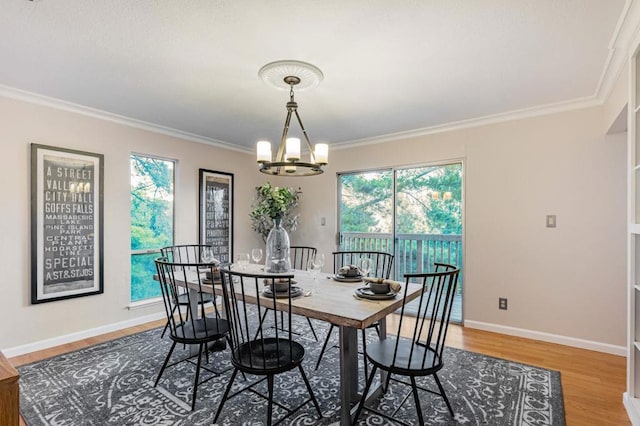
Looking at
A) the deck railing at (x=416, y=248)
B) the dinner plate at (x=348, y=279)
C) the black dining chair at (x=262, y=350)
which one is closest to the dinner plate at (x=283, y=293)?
the black dining chair at (x=262, y=350)

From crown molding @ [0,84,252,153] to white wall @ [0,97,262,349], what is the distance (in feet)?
0.17

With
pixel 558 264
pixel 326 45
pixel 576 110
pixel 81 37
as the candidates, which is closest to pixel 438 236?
pixel 558 264

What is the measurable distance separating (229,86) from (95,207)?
2.01m

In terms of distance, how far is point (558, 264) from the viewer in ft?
10.8

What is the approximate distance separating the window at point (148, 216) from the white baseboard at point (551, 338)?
12.6ft

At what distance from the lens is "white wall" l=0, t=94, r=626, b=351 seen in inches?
118

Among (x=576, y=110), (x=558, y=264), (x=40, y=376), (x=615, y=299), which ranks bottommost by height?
(x=40, y=376)

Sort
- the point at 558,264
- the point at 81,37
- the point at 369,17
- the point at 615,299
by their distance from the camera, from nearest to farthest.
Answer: the point at 369,17, the point at 81,37, the point at 615,299, the point at 558,264

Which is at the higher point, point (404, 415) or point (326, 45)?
point (326, 45)

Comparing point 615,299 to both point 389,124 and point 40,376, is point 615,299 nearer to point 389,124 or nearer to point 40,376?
Answer: point 389,124

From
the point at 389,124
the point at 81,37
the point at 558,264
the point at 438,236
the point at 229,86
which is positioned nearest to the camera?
the point at 81,37

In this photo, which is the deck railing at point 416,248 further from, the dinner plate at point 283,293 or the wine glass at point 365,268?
the dinner plate at point 283,293

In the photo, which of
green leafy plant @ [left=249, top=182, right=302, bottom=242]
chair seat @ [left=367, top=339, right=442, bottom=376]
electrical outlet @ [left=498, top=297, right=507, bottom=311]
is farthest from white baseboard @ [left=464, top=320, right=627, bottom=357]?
green leafy plant @ [left=249, top=182, right=302, bottom=242]

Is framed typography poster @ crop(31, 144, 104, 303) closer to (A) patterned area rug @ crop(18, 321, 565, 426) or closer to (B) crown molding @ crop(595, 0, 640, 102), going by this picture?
(A) patterned area rug @ crop(18, 321, 565, 426)
